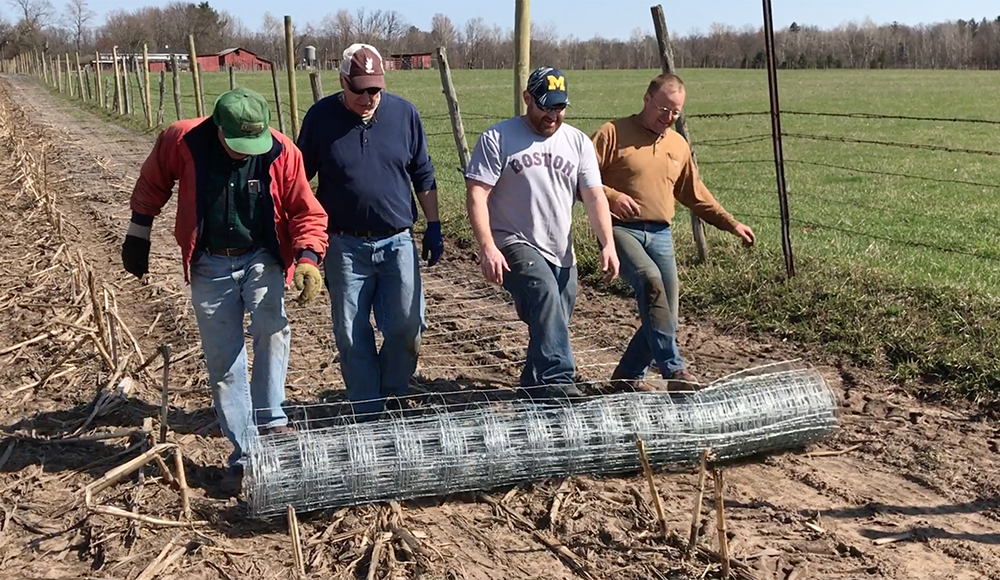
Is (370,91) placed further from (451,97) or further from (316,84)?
(316,84)

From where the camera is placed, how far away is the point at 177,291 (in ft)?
23.8

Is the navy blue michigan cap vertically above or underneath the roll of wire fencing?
above

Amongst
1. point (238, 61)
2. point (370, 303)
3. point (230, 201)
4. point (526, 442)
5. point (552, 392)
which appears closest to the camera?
point (230, 201)

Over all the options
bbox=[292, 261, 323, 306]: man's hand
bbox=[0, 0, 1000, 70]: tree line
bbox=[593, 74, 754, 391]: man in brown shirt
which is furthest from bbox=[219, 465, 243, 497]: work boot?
bbox=[0, 0, 1000, 70]: tree line

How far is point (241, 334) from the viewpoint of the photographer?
13.4 feet

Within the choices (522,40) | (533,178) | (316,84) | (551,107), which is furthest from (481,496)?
(316,84)

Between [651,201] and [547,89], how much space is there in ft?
3.14

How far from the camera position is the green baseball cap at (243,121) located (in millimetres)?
3594

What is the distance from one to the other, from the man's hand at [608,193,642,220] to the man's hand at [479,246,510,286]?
75 centimetres

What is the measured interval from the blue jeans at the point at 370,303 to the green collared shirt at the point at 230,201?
0.52 m

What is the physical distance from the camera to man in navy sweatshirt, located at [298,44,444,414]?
4203 mm

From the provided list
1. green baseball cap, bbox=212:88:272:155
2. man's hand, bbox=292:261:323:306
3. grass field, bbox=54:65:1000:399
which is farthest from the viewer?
grass field, bbox=54:65:1000:399

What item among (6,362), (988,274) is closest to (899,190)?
(988,274)

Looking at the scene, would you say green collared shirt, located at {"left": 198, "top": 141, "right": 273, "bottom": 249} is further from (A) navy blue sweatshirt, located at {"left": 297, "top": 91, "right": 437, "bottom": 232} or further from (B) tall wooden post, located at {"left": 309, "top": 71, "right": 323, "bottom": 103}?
(B) tall wooden post, located at {"left": 309, "top": 71, "right": 323, "bottom": 103}
